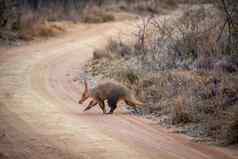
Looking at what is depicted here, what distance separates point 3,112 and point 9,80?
4196mm

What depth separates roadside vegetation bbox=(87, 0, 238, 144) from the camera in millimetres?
11473

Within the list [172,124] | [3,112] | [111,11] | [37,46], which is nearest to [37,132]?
[3,112]

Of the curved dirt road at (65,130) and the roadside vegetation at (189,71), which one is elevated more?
the roadside vegetation at (189,71)

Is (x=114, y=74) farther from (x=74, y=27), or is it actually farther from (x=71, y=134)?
(x=74, y=27)

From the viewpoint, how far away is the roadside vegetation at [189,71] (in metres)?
11.5

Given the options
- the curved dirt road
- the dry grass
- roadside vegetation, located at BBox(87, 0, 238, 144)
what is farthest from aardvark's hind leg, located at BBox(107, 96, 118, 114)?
the dry grass

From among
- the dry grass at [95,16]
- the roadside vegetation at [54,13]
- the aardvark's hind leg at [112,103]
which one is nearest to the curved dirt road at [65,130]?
the aardvark's hind leg at [112,103]

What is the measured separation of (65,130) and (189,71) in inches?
188

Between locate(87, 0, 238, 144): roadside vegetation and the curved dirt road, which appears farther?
locate(87, 0, 238, 144): roadside vegetation

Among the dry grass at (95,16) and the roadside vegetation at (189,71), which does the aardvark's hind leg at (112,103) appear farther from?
the dry grass at (95,16)

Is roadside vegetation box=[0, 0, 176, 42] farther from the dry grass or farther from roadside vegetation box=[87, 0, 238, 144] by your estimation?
roadside vegetation box=[87, 0, 238, 144]

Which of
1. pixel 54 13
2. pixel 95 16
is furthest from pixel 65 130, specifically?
pixel 95 16

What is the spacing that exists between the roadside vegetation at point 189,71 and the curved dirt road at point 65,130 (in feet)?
2.15

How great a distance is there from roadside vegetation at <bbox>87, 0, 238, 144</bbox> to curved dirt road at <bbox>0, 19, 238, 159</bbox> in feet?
2.15
